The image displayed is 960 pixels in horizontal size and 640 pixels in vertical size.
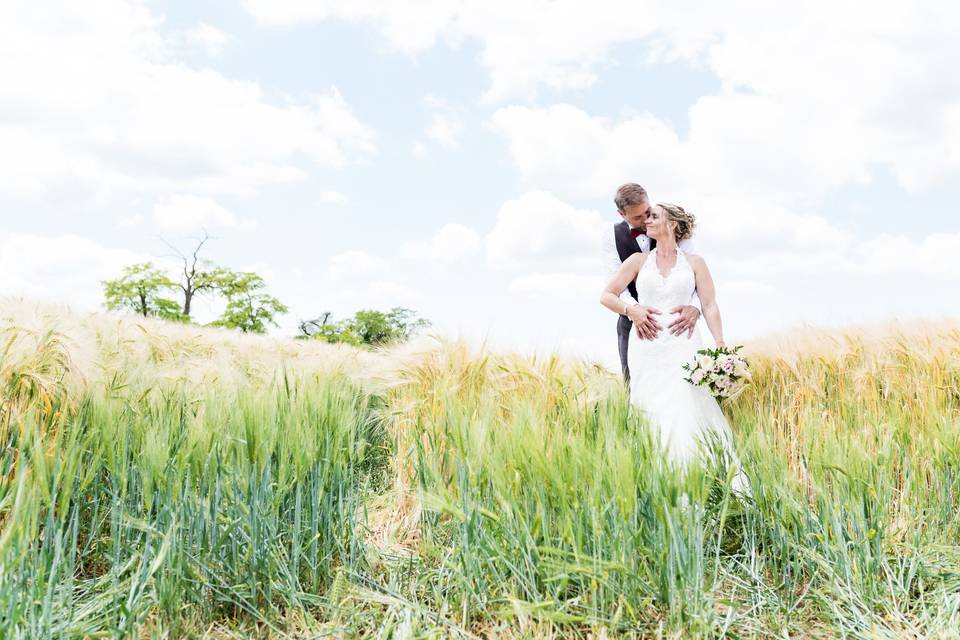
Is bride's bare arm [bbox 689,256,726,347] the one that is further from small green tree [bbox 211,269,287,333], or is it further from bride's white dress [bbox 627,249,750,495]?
small green tree [bbox 211,269,287,333]

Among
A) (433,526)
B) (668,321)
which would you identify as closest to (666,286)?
(668,321)

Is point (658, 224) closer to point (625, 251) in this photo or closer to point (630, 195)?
point (630, 195)

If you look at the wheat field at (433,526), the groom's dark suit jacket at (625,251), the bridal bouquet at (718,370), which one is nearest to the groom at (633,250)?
the groom's dark suit jacket at (625,251)

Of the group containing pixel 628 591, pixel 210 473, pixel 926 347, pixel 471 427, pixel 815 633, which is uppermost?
pixel 926 347

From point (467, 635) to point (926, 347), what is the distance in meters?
3.30

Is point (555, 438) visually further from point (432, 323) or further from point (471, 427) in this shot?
point (432, 323)

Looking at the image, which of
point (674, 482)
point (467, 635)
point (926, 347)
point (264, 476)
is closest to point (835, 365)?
point (926, 347)

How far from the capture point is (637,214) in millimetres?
Result: 3984

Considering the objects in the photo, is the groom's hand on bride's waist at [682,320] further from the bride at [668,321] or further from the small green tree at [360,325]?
the small green tree at [360,325]

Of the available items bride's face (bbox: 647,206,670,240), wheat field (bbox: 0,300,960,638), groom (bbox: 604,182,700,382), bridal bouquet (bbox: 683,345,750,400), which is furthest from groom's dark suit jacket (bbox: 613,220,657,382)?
wheat field (bbox: 0,300,960,638)

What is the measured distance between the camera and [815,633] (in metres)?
2.10

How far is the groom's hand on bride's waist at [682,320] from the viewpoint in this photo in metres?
3.69

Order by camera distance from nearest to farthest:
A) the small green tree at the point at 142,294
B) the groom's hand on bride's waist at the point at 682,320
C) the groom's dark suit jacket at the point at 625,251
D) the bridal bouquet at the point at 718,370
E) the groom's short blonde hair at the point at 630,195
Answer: the bridal bouquet at the point at 718,370 → the groom's hand on bride's waist at the point at 682,320 → the groom's short blonde hair at the point at 630,195 → the groom's dark suit jacket at the point at 625,251 → the small green tree at the point at 142,294

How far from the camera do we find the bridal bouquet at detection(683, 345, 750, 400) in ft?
11.1
